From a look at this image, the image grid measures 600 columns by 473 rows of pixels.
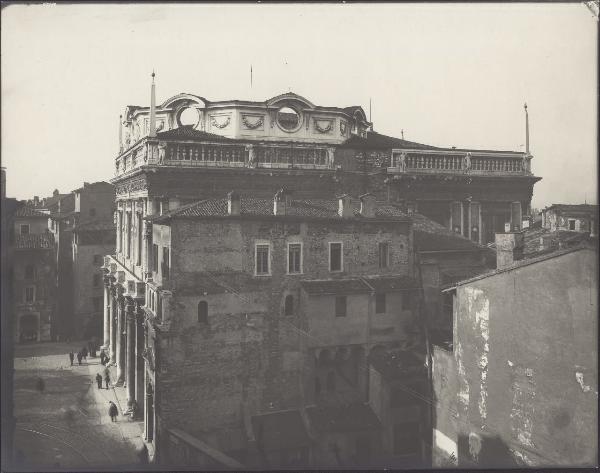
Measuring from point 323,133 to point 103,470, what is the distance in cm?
981

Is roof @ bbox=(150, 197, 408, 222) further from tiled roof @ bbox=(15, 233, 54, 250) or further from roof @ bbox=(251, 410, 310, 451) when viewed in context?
tiled roof @ bbox=(15, 233, 54, 250)

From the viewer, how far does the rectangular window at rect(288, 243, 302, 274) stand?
47.4ft

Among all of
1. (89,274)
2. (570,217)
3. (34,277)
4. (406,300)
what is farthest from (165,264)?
(89,274)

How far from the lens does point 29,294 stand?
84.7 ft

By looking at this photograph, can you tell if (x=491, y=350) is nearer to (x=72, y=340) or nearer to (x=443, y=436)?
(x=443, y=436)

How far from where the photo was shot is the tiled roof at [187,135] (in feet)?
46.8

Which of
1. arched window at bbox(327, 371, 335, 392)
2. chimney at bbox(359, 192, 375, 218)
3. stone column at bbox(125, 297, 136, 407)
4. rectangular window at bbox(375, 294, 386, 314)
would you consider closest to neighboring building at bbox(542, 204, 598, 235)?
chimney at bbox(359, 192, 375, 218)

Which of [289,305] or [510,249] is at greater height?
[510,249]

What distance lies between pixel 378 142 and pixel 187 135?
18.0ft

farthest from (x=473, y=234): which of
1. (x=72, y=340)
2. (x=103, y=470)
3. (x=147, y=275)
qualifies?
(x=72, y=340)

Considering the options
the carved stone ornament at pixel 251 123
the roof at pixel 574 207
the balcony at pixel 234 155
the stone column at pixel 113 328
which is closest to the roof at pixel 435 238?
the roof at pixel 574 207

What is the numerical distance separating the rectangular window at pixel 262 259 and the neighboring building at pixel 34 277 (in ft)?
47.8

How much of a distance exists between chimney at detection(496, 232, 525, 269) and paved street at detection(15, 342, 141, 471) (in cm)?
849

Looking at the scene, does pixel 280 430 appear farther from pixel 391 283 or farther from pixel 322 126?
pixel 322 126
